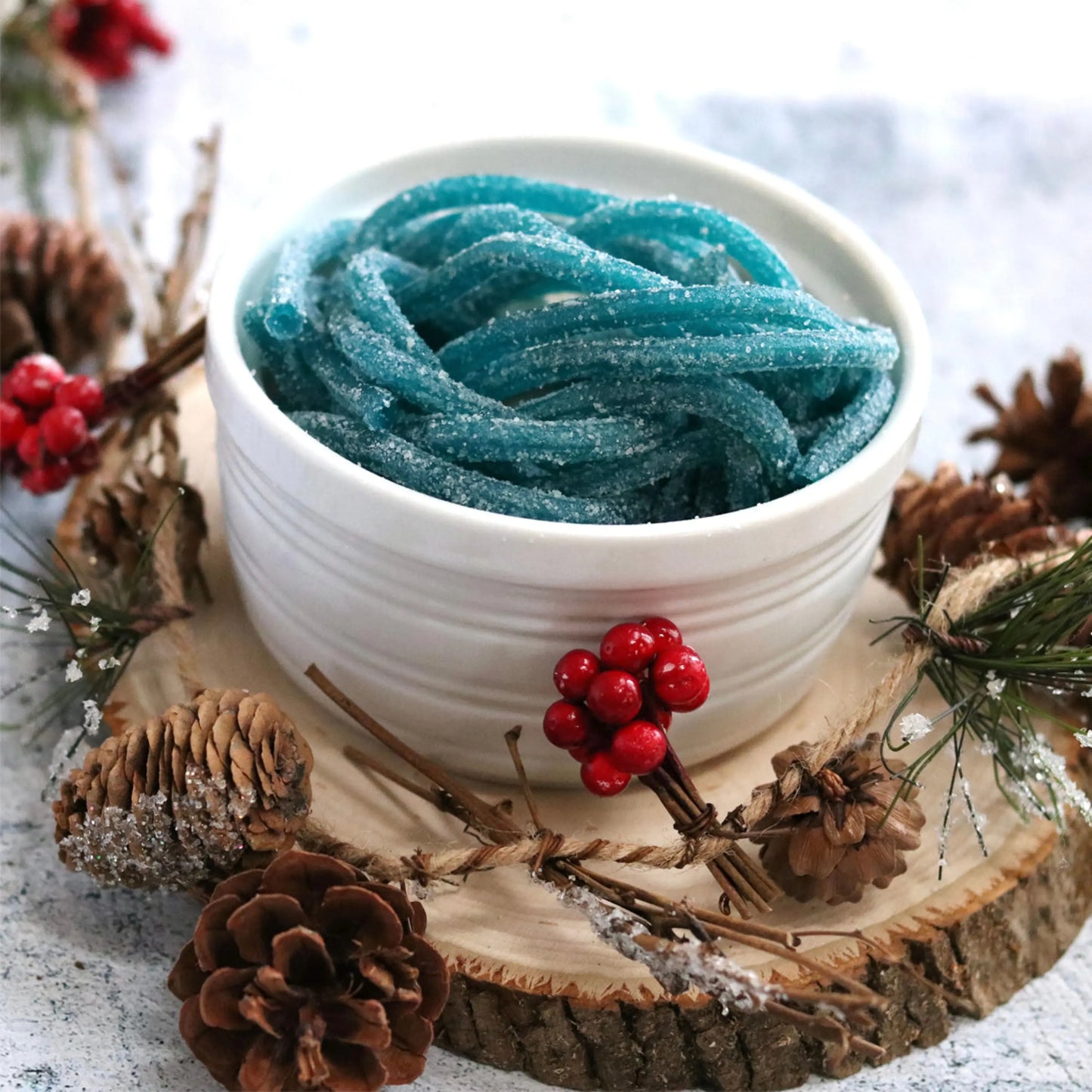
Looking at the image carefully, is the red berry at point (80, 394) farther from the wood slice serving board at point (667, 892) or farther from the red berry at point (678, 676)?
the red berry at point (678, 676)

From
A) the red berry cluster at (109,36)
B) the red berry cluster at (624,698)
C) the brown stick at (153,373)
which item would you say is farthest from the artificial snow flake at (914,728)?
the red berry cluster at (109,36)

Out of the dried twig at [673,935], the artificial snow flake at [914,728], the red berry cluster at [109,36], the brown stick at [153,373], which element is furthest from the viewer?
the red berry cluster at [109,36]

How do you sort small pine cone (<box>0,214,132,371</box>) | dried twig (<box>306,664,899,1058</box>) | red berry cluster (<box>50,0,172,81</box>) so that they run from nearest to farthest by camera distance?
1. dried twig (<box>306,664,899,1058</box>)
2. small pine cone (<box>0,214,132,371</box>)
3. red berry cluster (<box>50,0,172,81</box>)

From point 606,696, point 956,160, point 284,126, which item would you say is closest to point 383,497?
point 606,696

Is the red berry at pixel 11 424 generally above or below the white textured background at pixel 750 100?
below

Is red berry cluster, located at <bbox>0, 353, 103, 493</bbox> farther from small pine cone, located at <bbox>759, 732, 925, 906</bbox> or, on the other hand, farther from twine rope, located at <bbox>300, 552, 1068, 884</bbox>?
small pine cone, located at <bbox>759, 732, 925, 906</bbox>

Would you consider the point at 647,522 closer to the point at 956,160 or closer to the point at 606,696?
the point at 606,696

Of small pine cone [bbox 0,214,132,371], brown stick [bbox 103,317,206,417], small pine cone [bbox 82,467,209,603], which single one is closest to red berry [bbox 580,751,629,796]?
small pine cone [bbox 82,467,209,603]
